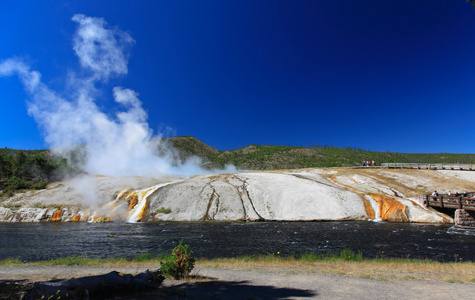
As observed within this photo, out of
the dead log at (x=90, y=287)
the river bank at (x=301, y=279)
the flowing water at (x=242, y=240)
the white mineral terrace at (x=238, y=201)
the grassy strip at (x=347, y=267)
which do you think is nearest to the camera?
the dead log at (x=90, y=287)

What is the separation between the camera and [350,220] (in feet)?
110

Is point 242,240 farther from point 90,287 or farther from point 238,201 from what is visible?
point 90,287

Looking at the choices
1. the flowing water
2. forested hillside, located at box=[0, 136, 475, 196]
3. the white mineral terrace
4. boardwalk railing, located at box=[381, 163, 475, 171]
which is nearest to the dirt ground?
the flowing water

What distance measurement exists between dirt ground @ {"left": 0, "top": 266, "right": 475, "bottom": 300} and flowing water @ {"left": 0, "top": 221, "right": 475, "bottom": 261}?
22.6 ft

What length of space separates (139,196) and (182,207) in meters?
8.70

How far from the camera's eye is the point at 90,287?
7293mm

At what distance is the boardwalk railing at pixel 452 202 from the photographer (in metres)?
29.0

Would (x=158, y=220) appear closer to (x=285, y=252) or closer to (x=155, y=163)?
(x=285, y=252)

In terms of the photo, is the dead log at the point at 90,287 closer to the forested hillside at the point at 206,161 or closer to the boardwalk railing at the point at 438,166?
the forested hillside at the point at 206,161

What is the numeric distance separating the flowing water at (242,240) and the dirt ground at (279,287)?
22.6 feet

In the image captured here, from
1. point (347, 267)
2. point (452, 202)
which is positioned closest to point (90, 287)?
point (347, 267)

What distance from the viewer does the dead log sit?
261 inches

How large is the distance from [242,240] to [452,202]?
28667 mm

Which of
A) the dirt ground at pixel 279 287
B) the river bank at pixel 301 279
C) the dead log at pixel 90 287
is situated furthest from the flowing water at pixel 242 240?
the dead log at pixel 90 287
